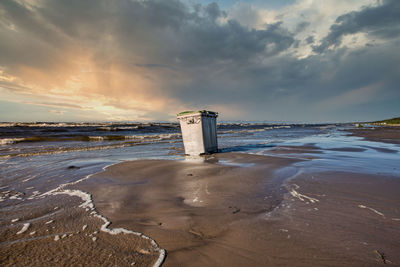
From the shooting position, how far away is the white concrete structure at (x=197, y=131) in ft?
32.7

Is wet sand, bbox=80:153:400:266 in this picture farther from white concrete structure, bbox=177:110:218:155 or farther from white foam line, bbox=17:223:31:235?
white concrete structure, bbox=177:110:218:155

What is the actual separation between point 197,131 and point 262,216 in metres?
7.29

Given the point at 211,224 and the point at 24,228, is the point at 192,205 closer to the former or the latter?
the point at 211,224

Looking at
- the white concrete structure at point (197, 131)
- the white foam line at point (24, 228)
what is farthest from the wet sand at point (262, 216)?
the white concrete structure at point (197, 131)

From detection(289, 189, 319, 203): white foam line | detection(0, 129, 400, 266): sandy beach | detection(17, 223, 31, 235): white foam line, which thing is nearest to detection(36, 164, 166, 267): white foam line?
detection(0, 129, 400, 266): sandy beach

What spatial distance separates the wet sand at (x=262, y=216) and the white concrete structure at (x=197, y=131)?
15.2ft

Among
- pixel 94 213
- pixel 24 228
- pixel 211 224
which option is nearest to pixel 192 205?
pixel 211 224

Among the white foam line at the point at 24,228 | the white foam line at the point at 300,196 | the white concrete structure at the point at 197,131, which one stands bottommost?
the white foam line at the point at 300,196

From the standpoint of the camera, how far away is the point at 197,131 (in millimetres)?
10102

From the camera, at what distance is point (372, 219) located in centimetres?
288

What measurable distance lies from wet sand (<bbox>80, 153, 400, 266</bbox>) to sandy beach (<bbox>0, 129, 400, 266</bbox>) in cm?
1

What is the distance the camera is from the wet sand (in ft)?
6.97

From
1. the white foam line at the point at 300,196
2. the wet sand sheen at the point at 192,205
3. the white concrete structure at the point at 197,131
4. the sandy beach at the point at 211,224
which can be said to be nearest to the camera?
the sandy beach at the point at 211,224

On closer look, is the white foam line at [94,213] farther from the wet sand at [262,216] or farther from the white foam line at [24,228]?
the white foam line at [24,228]
